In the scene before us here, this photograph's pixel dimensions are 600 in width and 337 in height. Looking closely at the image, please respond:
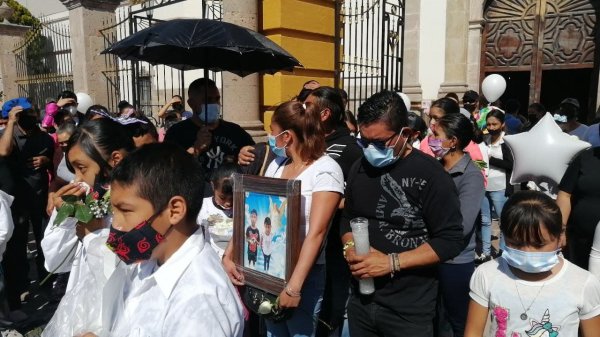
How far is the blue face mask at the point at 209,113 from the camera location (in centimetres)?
414

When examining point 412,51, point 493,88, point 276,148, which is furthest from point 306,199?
point 412,51

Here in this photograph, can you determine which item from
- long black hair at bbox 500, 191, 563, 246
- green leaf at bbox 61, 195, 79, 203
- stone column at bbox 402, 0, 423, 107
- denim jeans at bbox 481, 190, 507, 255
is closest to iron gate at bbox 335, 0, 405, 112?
stone column at bbox 402, 0, 423, 107

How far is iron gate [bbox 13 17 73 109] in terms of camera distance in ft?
45.1

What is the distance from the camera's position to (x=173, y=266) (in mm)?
1542

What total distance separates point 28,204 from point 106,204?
340 cm

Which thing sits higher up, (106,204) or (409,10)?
(409,10)

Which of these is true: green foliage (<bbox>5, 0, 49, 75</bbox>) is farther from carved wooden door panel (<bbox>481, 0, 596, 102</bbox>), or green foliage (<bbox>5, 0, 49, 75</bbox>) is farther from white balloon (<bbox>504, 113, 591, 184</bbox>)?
white balloon (<bbox>504, 113, 591, 184</bbox>)

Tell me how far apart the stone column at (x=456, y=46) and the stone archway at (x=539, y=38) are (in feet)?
2.00

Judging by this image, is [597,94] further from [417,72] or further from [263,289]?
[263,289]

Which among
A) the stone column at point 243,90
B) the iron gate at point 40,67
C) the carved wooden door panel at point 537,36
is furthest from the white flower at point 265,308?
the iron gate at point 40,67

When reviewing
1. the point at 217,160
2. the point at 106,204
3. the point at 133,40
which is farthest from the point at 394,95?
the point at 133,40

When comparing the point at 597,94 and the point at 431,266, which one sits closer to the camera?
the point at 431,266

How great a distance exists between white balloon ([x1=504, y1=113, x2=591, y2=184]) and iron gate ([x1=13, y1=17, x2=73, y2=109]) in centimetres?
1289

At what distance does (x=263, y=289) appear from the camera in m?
2.69
